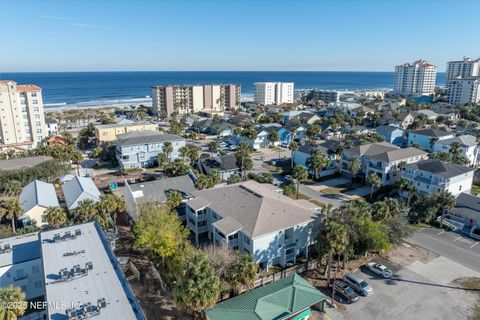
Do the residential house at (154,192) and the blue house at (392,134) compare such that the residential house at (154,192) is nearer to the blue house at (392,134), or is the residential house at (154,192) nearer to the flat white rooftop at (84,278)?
the flat white rooftop at (84,278)

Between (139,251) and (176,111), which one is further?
(176,111)

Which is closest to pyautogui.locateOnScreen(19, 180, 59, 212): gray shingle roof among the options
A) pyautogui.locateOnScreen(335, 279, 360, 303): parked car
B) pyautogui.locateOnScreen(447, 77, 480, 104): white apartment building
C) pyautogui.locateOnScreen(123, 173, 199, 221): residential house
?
pyautogui.locateOnScreen(123, 173, 199, 221): residential house

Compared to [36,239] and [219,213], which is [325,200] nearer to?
[219,213]

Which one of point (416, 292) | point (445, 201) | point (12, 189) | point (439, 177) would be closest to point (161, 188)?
point (12, 189)

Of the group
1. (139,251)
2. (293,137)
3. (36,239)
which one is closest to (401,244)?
(139,251)

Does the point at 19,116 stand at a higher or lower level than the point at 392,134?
higher

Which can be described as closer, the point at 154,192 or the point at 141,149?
the point at 154,192

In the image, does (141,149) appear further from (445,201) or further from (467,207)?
(467,207)
